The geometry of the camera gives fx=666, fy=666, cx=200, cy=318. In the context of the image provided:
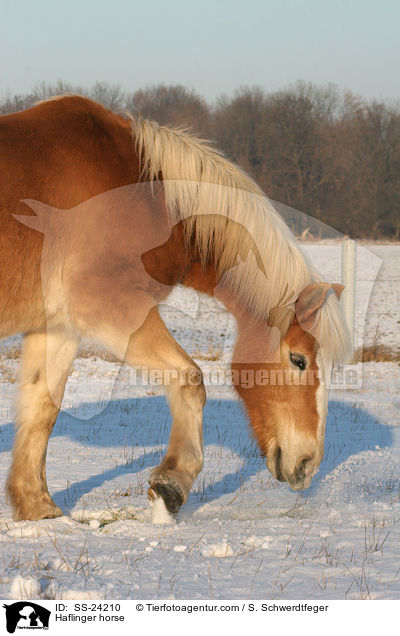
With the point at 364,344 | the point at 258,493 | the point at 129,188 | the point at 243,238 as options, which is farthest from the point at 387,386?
the point at 129,188

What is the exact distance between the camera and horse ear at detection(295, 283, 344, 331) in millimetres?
3248

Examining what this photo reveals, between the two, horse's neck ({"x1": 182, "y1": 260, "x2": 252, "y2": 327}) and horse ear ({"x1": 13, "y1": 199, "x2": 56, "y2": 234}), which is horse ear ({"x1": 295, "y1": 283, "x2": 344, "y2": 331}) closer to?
horse's neck ({"x1": 182, "y1": 260, "x2": 252, "y2": 327})

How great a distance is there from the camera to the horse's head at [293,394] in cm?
335

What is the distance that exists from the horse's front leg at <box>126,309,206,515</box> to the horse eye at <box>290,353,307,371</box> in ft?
1.70

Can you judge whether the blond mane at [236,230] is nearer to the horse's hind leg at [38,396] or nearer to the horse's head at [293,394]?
the horse's head at [293,394]

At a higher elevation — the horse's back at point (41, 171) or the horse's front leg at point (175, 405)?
the horse's back at point (41, 171)

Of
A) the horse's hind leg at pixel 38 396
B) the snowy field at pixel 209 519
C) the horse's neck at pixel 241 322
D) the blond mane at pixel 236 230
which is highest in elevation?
the blond mane at pixel 236 230

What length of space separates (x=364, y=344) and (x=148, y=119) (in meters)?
7.53

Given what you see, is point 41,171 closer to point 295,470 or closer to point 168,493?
point 168,493

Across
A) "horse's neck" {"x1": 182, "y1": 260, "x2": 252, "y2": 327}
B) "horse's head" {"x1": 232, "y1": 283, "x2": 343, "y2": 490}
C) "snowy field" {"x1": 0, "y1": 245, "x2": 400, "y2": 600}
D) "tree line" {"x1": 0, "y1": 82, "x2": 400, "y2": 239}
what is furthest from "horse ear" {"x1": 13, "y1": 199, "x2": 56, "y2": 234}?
"tree line" {"x1": 0, "y1": 82, "x2": 400, "y2": 239}

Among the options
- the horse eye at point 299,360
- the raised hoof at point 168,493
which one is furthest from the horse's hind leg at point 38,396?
the horse eye at point 299,360
